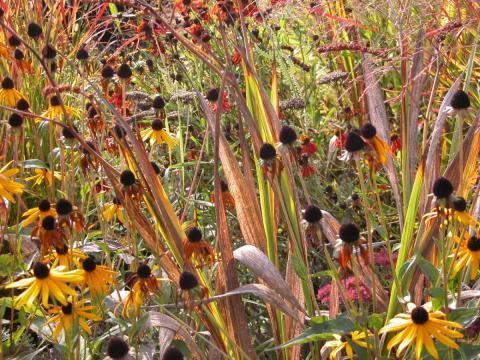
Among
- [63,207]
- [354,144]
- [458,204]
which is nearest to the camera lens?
[458,204]

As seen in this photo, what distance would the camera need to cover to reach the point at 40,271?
5.05 ft

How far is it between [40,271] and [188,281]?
0.87 ft

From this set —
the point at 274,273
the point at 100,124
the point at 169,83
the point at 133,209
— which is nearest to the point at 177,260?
the point at 133,209

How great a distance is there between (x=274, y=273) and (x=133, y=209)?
32 centimetres

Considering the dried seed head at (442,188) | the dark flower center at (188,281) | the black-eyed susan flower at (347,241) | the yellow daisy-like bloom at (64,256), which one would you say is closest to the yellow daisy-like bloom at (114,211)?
the yellow daisy-like bloom at (64,256)

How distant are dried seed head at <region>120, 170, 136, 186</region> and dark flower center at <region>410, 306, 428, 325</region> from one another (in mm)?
624

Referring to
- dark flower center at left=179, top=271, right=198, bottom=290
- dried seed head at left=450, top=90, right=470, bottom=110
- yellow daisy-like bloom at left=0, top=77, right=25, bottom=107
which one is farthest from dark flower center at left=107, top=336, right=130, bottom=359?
yellow daisy-like bloom at left=0, top=77, right=25, bottom=107

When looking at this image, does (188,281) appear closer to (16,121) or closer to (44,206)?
(44,206)

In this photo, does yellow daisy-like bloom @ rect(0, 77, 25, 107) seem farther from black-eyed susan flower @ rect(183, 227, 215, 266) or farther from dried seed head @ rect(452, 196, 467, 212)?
dried seed head @ rect(452, 196, 467, 212)

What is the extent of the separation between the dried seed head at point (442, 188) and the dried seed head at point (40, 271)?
0.67 meters

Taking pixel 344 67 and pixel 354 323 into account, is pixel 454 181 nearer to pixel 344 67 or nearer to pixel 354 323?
pixel 354 323

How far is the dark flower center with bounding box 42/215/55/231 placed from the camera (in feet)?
5.36

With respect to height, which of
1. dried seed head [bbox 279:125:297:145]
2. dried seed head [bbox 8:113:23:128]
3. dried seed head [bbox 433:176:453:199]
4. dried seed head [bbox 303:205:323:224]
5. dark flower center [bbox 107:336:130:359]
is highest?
dried seed head [bbox 8:113:23:128]

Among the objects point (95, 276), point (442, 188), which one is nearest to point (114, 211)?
point (95, 276)
